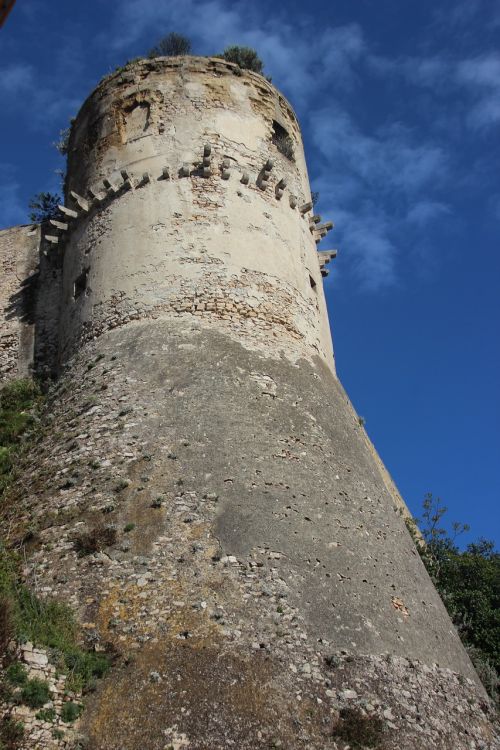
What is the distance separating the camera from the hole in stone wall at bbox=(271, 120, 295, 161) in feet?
49.5

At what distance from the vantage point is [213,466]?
31.1ft

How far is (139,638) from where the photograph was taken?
7434 millimetres

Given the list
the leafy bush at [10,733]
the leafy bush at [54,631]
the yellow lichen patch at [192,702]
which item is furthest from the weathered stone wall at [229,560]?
the leafy bush at [10,733]

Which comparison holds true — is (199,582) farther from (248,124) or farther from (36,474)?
(248,124)

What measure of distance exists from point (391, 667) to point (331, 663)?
0.76 m

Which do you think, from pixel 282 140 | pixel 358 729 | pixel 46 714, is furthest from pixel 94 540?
pixel 282 140

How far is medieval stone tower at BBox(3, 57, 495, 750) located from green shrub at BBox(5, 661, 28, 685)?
0.62 m

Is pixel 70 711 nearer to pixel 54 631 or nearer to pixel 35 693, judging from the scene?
pixel 35 693

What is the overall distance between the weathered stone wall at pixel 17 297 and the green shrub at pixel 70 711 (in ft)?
27.7

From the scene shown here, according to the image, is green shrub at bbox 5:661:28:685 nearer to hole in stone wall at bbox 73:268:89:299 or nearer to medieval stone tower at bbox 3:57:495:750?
medieval stone tower at bbox 3:57:495:750

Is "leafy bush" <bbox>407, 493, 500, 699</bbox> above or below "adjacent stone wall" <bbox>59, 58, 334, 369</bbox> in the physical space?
below

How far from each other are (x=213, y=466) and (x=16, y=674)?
356 centimetres

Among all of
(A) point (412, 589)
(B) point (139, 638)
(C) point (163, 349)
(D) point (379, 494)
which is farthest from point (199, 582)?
(C) point (163, 349)

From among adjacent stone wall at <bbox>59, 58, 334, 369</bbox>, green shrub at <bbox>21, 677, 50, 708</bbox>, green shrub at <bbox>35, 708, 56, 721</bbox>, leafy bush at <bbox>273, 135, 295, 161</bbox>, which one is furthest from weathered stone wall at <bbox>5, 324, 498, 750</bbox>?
leafy bush at <bbox>273, 135, 295, 161</bbox>
